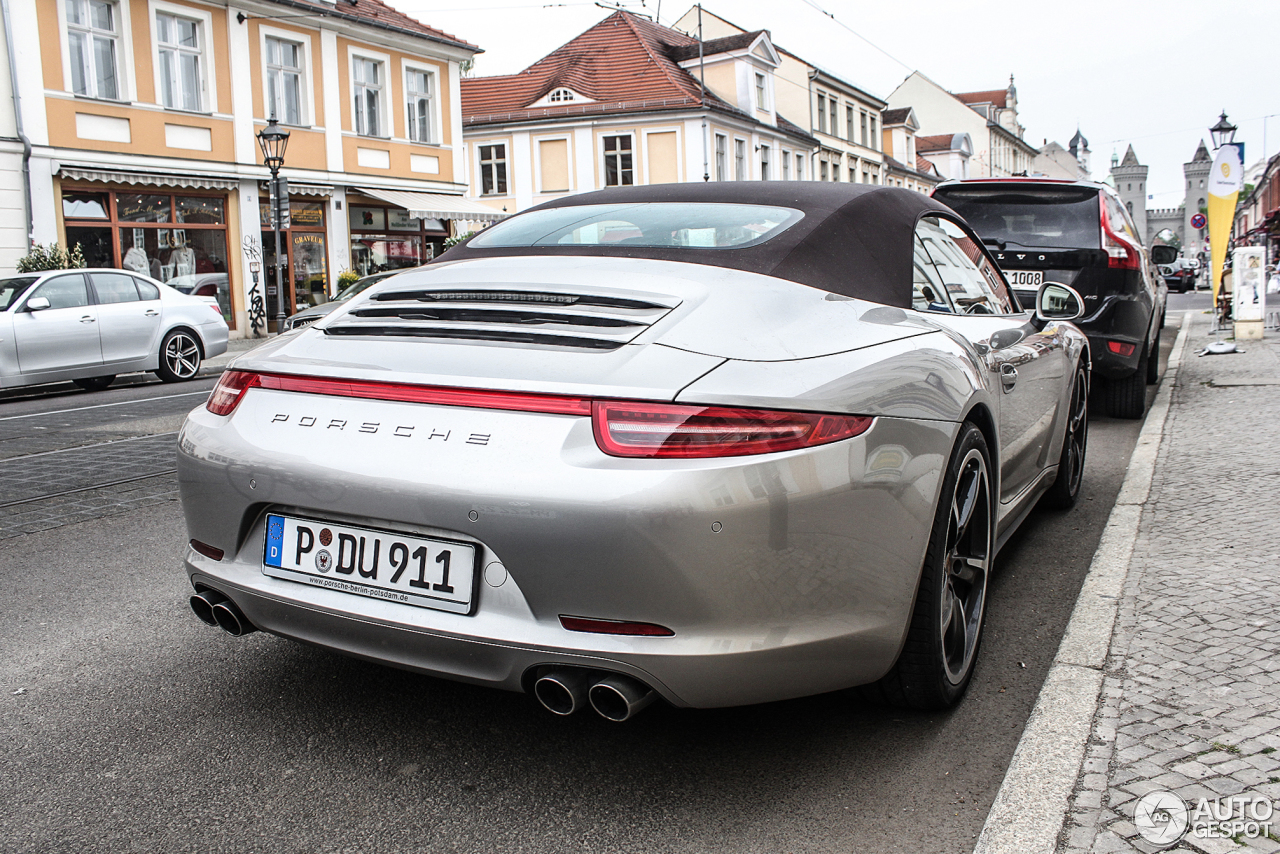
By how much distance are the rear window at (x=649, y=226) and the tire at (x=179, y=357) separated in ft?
38.1

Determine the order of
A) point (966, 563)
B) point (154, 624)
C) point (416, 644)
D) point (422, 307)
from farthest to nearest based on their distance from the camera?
point (154, 624), point (966, 563), point (422, 307), point (416, 644)

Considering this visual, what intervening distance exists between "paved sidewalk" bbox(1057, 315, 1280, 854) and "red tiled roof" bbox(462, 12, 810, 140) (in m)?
35.0

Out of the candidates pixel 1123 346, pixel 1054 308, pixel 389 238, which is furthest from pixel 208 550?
pixel 389 238

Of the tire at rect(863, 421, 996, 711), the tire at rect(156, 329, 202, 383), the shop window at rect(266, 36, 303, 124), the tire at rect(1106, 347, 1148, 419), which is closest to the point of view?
the tire at rect(863, 421, 996, 711)

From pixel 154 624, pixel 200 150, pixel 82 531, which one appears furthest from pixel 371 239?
pixel 154 624

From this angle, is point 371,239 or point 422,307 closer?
point 422,307

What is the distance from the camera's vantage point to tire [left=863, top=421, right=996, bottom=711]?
265 cm

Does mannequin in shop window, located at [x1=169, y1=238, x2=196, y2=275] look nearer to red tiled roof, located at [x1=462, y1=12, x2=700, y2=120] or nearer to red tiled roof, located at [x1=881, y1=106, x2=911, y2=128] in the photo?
red tiled roof, located at [x1=462, y1=12, x2=700, y2=120]

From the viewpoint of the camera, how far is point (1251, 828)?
2.16 m

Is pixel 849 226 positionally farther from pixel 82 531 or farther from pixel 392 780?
pixel 82 531

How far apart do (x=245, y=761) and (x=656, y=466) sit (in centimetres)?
134

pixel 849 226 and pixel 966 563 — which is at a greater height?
pixel 849 226

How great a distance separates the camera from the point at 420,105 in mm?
26750

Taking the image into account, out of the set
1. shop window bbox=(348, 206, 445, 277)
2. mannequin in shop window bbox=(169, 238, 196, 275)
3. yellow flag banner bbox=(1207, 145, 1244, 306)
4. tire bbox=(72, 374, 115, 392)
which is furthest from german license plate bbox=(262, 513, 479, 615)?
shop window bbox=(348, 206, 445, 277)
